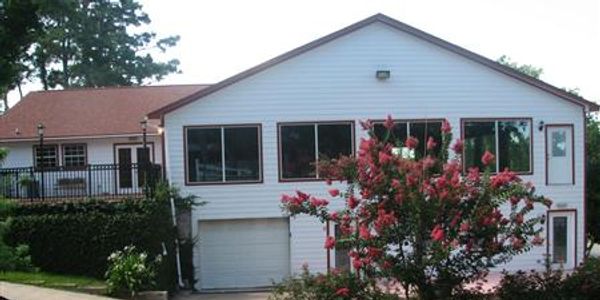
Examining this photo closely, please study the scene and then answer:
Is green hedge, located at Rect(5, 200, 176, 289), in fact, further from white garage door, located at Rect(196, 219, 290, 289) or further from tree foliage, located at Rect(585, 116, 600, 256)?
tree foliage, located at Rect(585, 116, 600, 256)

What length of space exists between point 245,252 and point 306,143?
13.2 feet

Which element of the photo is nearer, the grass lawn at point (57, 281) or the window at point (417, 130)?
the grass lawn at point (57, 281)

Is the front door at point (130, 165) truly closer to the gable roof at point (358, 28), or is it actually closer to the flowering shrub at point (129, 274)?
the gable roof at point (358, 28)

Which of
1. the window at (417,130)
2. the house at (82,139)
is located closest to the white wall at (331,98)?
the window at (417,130)

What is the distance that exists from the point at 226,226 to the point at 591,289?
1236 cm

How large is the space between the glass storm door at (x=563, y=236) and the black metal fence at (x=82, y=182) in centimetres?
1308

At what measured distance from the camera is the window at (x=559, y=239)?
848 inches

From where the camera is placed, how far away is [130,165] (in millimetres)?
19031

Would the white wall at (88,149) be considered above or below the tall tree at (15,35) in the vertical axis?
below

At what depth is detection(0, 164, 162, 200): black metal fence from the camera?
19031mm

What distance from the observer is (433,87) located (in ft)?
67.9

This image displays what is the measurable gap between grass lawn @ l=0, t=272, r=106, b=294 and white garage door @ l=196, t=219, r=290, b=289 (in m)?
5.07

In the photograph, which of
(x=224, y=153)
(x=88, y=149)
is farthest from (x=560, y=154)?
(x=88, y=149)

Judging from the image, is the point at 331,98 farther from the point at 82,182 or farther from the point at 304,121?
the point at 82,182
